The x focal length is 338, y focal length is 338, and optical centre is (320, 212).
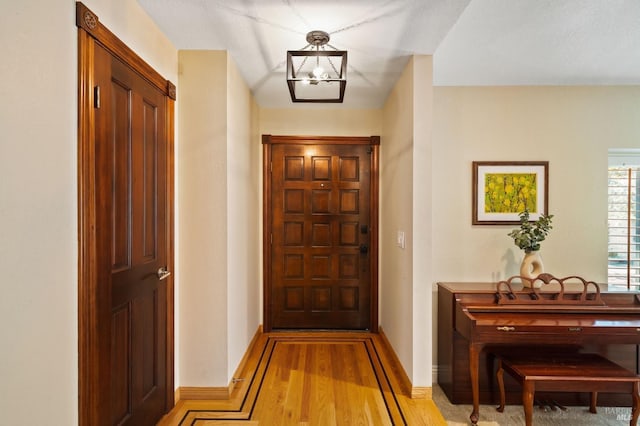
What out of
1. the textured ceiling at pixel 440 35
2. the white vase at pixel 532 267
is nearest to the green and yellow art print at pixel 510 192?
the white vase at pixel 532 267

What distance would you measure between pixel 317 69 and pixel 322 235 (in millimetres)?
2084

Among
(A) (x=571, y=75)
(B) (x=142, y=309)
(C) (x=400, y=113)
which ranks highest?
(A) (x=571, y=75)

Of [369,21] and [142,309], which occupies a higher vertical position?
[369,21]

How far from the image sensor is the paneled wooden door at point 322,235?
146 inches

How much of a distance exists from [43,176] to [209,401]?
1.85 metres

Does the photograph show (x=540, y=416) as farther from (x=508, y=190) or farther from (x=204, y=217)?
(x=204, y=217)

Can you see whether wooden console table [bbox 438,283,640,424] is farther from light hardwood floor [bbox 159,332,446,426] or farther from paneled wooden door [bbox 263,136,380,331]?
paneled wooden door [bbox 263,136,380,331]

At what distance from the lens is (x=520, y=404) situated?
96.6 inches

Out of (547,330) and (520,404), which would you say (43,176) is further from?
(520,404)

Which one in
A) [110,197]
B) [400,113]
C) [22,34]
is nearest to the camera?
[22,34]

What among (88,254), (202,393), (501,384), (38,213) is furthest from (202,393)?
(501,384)

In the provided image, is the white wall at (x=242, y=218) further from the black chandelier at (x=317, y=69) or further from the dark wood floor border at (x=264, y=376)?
the black chandelier at (x=317, y=69)

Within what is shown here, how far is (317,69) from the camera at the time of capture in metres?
1.97

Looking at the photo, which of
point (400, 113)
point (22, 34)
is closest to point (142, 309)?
point (22, 34)
